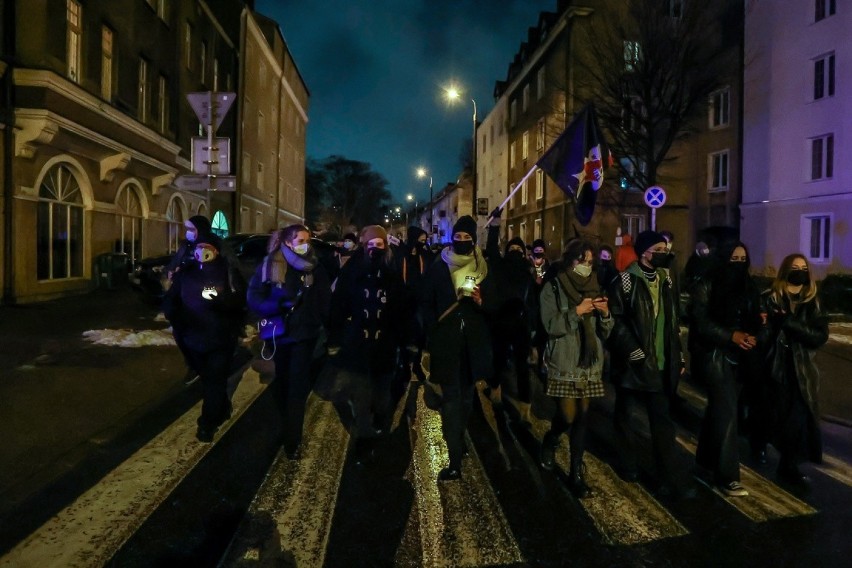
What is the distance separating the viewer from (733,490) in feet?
15.0

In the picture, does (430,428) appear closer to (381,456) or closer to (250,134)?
(381,456)

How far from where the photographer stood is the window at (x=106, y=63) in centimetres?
1756

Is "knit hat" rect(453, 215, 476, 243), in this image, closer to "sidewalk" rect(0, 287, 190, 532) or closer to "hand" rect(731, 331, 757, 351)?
"hand" rect(731, 331, 757, 351)

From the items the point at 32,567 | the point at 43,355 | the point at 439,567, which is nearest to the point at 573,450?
the point at 439,567

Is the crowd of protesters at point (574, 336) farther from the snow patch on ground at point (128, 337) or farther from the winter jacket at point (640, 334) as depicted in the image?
the snow patch on ground at point (128, 337)

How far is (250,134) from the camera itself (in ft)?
111

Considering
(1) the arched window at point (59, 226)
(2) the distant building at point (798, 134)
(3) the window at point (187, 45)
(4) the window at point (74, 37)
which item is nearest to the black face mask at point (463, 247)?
(1) the arched window at point (59, 226)

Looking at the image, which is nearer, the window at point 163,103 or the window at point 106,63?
the window at point 106,63

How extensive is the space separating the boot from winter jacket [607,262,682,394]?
0.67 m

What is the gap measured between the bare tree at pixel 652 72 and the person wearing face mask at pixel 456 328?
19187mm

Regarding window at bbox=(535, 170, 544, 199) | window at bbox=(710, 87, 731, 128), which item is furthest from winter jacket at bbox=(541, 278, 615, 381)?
window at bbox=(535, 170, 544, 199)

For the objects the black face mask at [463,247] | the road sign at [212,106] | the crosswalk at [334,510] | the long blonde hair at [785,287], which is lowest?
the crosswalk at [334,510]

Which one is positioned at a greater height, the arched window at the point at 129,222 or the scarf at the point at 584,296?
the arched window at the point at 129,222

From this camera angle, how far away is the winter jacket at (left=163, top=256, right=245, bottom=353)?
5.48 meters
